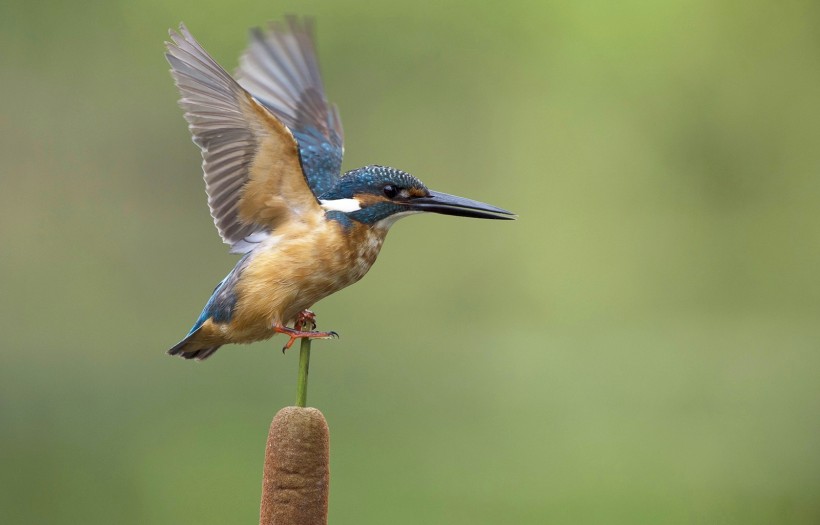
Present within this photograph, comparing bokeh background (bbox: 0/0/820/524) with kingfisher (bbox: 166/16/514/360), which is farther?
bokeh background (bbox: 0/0/820/524)

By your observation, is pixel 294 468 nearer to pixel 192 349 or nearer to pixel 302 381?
pixel 302 381

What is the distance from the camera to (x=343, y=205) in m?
1.38

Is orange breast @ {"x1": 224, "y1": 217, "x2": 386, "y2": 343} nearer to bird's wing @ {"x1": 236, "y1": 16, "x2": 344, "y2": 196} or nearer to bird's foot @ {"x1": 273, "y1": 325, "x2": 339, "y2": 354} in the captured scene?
bird's foot @ {"x1": 273, "y1": 325, "x2": 339, "y2": 354}

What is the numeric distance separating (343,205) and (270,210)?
118 millimetres

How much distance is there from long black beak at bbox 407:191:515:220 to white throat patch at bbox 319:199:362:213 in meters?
0.07

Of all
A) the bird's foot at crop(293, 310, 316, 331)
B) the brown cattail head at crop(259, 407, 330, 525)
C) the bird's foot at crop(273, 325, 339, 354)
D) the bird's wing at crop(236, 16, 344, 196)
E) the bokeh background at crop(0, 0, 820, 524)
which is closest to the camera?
the brown cattail head at crop(259, 407, 330, 525)

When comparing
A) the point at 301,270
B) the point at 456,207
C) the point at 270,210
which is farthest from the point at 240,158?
the point at 456,207

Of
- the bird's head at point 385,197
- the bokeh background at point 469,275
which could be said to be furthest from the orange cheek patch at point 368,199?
the bokeh background at point 469,275

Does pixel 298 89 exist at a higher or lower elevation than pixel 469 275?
lower

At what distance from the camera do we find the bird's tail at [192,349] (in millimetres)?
1408

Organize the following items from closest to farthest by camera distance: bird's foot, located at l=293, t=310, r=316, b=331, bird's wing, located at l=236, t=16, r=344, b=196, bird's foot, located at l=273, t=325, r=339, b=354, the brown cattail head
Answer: the brown cattail head < bird's foot, located at l=273, t=325, r=339, b=354 < bird's foot, located at l=293, t=310, r=316, b=331 < bird's wing, located at l=236, t=16, r=344, b=196

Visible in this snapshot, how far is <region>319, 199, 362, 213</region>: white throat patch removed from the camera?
137 cm

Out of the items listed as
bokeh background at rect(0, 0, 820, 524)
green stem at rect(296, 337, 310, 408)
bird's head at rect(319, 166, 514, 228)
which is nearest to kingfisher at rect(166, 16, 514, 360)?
bird's head at rect(319, 166, 514, 228)

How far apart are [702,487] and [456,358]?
139 centimetres
